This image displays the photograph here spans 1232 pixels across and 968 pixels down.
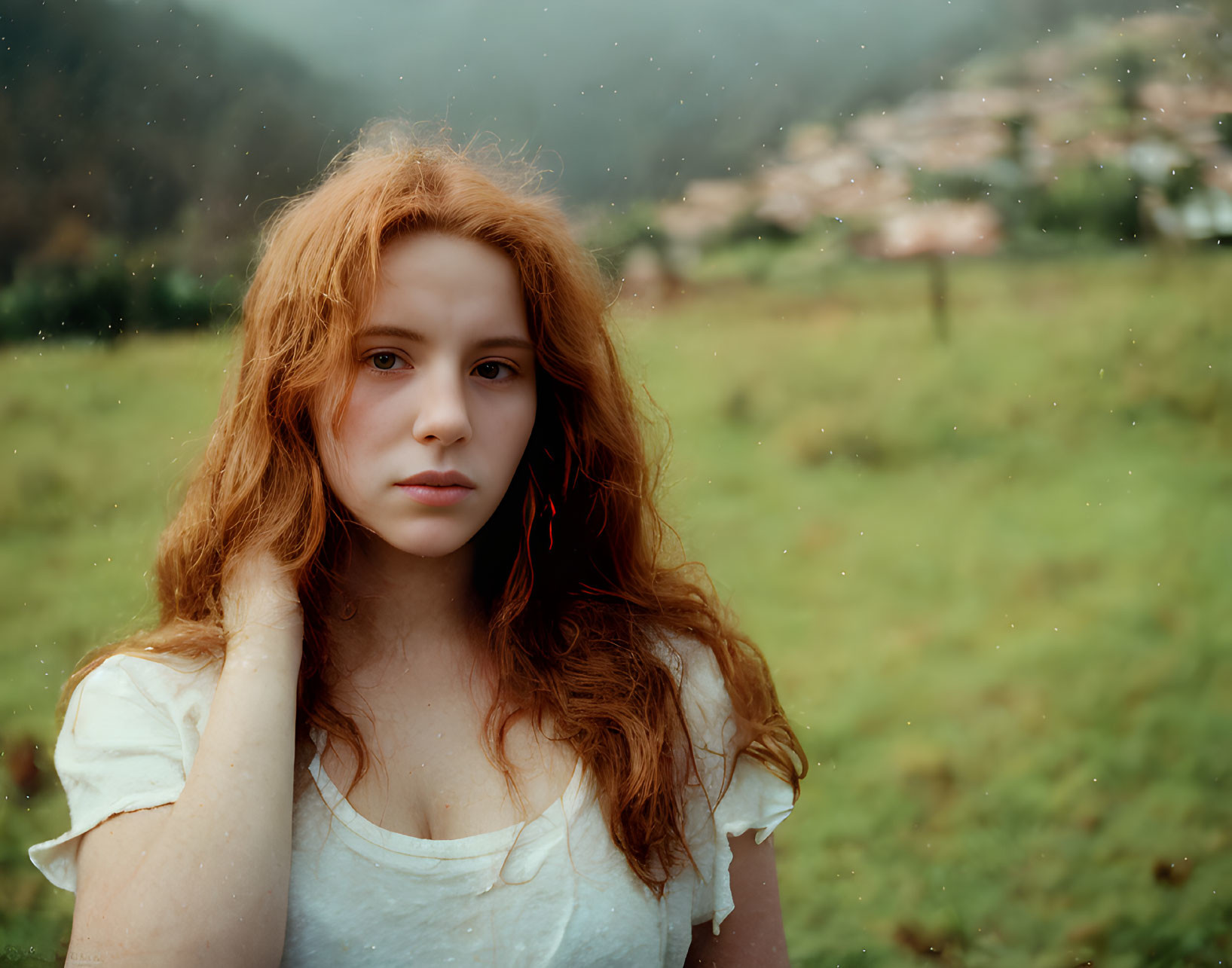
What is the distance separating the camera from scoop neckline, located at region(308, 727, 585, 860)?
62cm

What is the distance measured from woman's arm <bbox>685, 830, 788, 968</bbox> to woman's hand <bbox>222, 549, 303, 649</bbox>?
37cm

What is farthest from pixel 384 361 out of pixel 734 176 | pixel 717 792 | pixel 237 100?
pixel 734 176

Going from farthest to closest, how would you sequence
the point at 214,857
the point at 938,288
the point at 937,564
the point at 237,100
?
the point at 938,288 → the point at 937,564 → the point at 237,100 → the point at 214,857

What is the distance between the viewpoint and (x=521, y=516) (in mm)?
778

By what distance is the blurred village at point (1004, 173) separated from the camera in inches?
79.0

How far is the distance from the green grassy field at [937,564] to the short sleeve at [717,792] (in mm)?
703

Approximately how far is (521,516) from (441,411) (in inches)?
7.0

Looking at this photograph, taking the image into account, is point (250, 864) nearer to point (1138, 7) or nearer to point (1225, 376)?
point (1225, 376)

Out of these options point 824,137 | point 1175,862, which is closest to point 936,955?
point 1175,862

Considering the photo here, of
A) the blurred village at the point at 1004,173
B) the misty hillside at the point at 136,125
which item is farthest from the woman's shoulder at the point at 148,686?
the blurred village at the point at 1004,173

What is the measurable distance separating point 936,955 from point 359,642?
1.31 metres

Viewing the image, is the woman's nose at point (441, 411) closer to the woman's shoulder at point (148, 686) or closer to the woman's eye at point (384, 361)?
the woman's eye at point (384, 361)

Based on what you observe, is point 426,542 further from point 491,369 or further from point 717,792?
point 717,792

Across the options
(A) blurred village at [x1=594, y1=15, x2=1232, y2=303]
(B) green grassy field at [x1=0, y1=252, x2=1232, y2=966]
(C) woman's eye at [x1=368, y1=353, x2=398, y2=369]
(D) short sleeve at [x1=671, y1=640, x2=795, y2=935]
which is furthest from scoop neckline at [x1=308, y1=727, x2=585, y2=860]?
(A) blurred village at [x1=594, y1=15, x2=1232, y2=303]
